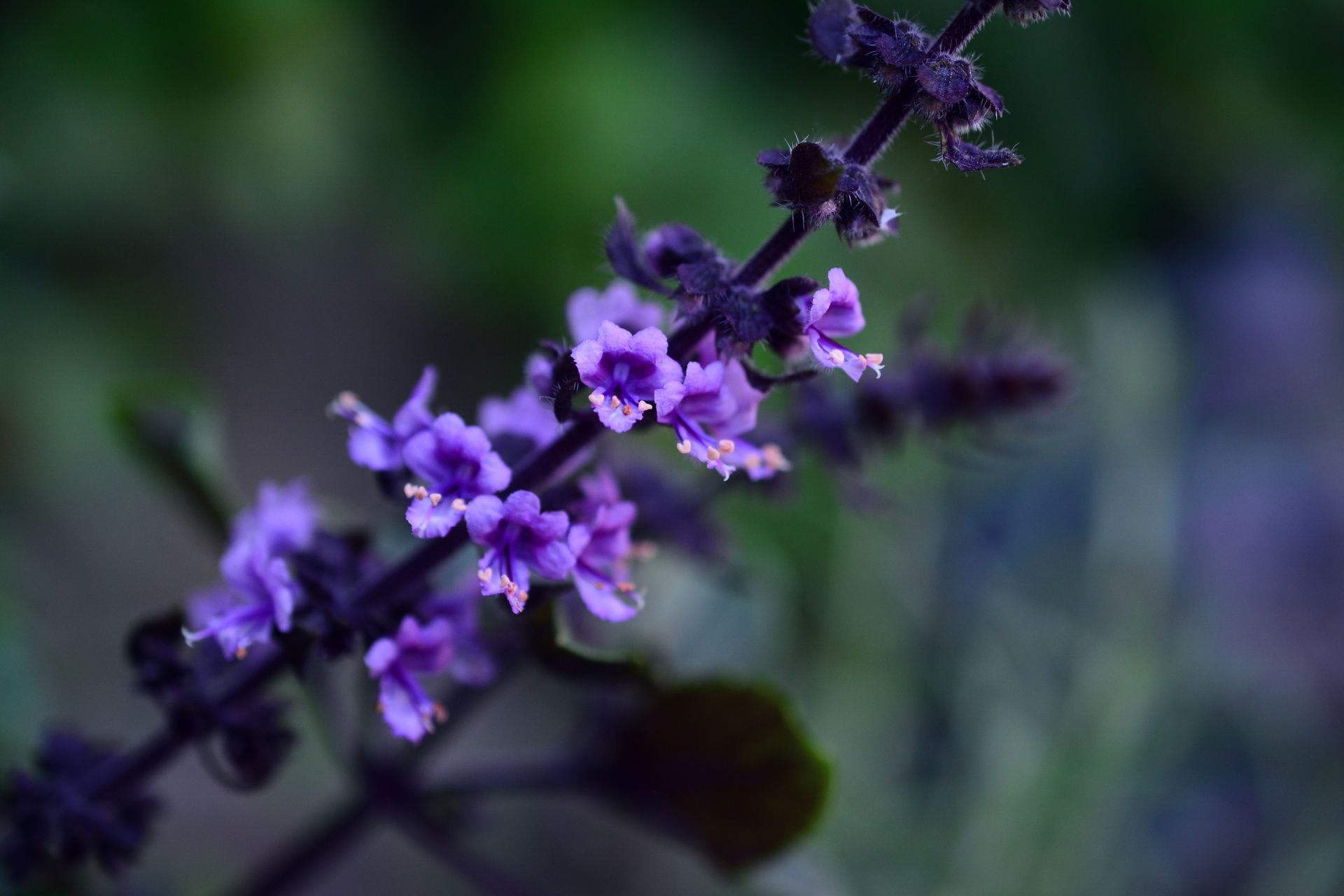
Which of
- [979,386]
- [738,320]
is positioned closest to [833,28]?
[738,320]

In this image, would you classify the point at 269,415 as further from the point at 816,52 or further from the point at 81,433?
the point at 816,52

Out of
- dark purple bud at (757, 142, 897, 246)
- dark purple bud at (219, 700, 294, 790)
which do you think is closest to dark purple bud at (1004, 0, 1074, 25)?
dark purple bud at (757, 142, 897, 246)

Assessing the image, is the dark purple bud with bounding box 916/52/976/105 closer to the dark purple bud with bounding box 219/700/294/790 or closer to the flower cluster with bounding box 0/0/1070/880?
the flower cluster with bounding box 0/0/1070/880

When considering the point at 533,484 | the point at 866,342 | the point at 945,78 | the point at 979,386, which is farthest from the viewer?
the point at 866,342

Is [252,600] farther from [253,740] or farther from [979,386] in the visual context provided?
[979,386]

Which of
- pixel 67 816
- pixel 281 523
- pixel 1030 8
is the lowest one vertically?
pixel 67 816

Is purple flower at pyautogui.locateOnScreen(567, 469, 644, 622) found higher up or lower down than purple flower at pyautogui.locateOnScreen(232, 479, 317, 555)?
higher up

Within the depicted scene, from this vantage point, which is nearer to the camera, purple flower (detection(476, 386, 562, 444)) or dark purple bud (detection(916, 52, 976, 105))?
dark purple bud (detection(916, 52, 976, 105))

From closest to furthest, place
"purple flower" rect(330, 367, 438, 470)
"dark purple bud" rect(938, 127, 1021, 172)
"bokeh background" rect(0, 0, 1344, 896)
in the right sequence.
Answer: "dark purple bud" rect(938, 127, 1021, 172)
"purple flower" rect(330, 367, 438, 470)
"bokeh background" rect(0, 0, 1344, 896)
